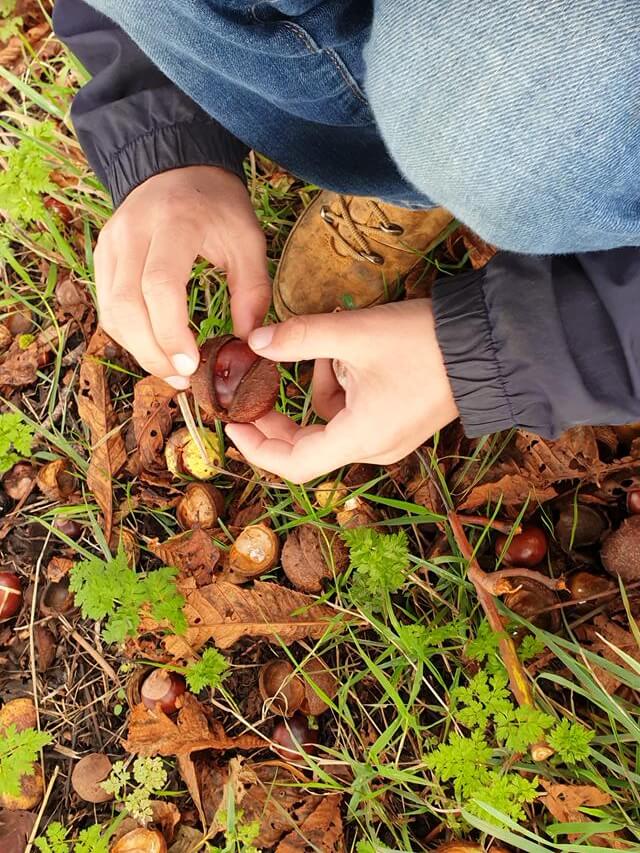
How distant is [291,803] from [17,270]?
2.04 metres

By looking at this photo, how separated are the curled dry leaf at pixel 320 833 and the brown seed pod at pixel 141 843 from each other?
0.36m

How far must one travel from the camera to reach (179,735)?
2057mm

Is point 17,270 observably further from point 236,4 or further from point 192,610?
point 236,4

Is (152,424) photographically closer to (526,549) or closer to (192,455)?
(192,455)

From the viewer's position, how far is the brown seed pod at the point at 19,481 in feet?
7.99

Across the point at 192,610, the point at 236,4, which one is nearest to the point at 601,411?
the point at 236,4

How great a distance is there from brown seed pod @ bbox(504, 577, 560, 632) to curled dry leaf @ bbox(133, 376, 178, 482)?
1.18m

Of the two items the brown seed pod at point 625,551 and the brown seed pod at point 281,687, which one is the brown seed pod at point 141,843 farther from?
the brown seed pod at point 625,551

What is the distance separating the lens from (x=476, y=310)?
5.26 feet

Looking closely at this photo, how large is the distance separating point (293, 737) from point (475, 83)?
1.77m

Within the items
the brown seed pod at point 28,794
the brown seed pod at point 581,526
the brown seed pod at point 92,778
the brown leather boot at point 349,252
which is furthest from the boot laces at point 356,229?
the brown seed pod at point 28,794

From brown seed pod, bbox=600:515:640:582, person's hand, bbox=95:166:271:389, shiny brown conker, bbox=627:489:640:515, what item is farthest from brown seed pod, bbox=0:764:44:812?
shiny brown conker, bbox=627:489:640:515

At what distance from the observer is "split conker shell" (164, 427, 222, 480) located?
227 cm

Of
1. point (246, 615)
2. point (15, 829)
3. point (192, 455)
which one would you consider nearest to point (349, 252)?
point (192, 455)
